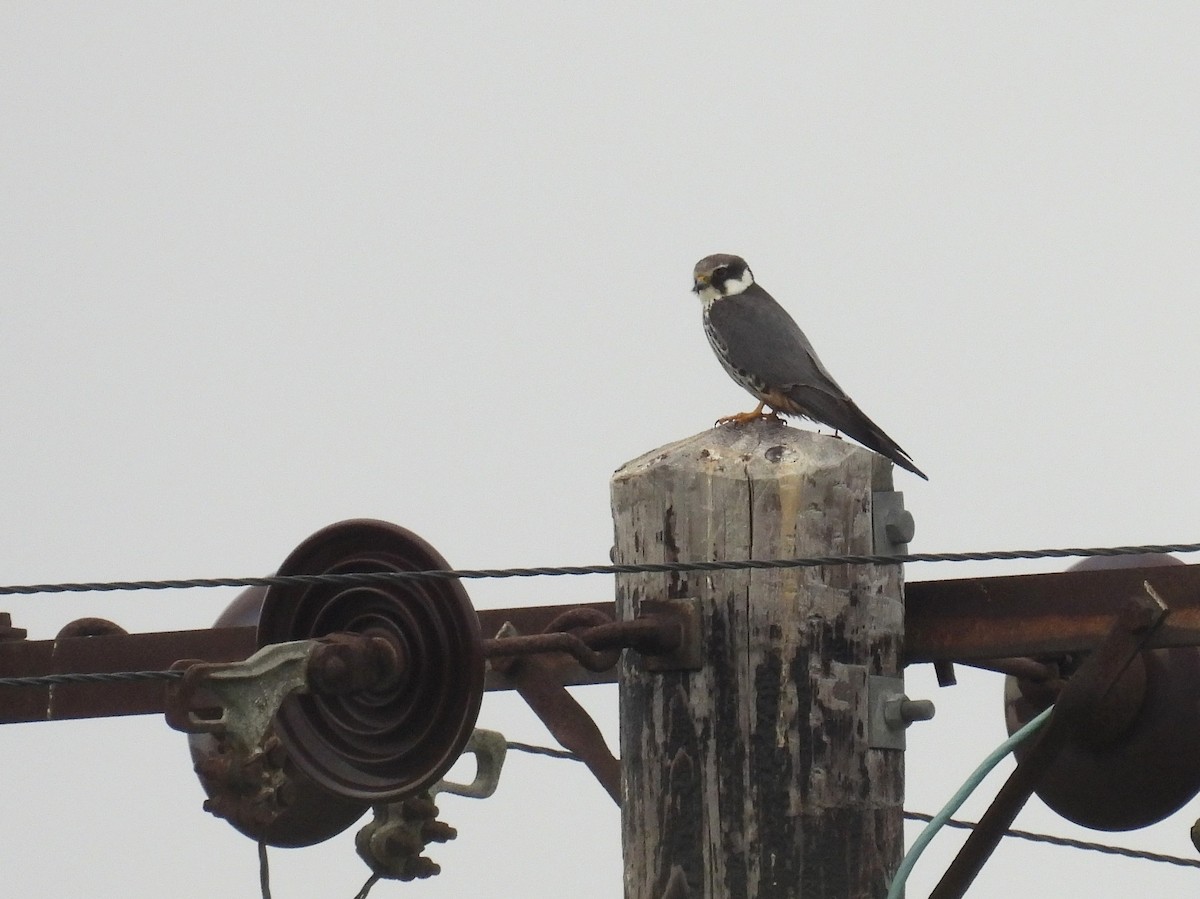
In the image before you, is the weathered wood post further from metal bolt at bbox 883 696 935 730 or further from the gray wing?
the gray wing

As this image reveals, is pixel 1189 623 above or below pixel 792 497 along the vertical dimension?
below

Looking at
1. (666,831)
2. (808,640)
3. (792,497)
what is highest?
(792,497)

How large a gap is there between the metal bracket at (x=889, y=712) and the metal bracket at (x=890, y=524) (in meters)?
0.27

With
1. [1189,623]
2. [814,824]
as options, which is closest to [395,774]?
[814,824]

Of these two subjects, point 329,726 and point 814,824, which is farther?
point 329,726

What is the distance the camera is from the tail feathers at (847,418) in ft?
18.7

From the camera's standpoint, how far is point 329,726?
14.6 ft

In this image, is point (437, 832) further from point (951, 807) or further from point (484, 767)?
point (951, 807)

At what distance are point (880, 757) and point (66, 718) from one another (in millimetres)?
2655

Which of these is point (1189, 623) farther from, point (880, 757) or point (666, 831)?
point (666, 831)

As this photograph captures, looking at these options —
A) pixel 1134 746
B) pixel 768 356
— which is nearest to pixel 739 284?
pixel 768 356

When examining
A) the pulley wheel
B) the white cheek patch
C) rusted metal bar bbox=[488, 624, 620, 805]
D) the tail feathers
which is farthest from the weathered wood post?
the white cheek patch

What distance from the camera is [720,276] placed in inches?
307

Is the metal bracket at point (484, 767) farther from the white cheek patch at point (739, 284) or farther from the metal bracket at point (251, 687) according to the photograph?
the white cheek patch at point (739, 284)
